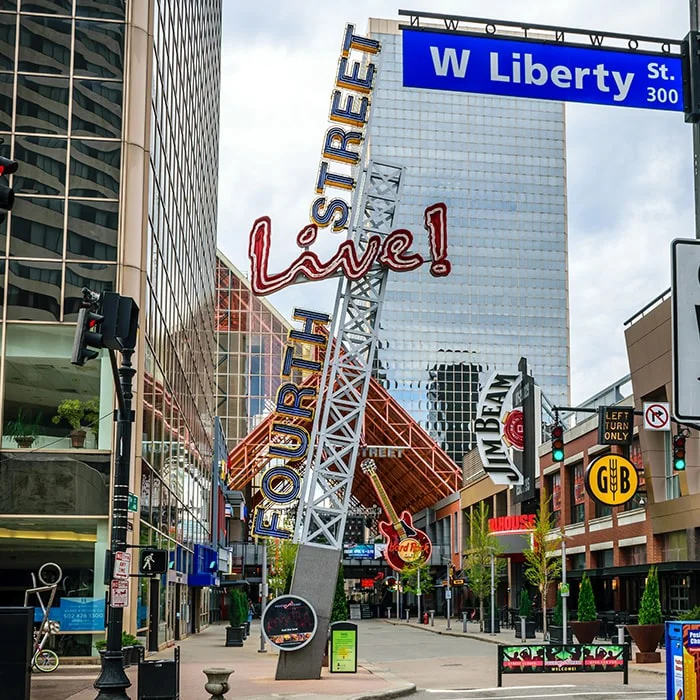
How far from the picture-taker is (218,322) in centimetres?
11338

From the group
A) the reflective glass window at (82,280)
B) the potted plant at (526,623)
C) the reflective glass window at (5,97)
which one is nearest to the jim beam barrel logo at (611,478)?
the potted plant at (526,623)

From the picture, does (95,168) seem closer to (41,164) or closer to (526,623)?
(41,164)

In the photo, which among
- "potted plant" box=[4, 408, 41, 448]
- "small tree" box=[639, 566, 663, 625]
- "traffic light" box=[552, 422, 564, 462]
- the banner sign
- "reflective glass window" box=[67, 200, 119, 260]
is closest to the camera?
the banner sign

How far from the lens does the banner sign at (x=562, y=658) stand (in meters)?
25.6

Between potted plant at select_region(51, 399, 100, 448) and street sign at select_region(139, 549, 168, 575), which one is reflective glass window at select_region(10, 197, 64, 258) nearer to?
potted plant at select_region(51, 399, 100, 448)

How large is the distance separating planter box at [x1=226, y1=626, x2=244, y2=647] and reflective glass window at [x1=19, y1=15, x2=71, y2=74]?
2257 centimetres

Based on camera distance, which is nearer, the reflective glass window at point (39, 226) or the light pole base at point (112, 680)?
the light pole base at point (112, 680)

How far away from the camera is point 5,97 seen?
33.1 meters

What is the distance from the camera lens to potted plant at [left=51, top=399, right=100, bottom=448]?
104 feet

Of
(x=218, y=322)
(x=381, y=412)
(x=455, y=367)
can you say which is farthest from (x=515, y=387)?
(x=455, y=367)

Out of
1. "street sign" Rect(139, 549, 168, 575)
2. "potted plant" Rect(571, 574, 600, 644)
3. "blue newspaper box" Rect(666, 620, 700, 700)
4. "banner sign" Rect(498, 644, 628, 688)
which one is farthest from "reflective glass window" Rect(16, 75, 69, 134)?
"blue newspaper box" Rect(666, 620, 700, 700)

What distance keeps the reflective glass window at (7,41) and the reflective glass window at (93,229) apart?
468cm

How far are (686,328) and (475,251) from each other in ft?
567

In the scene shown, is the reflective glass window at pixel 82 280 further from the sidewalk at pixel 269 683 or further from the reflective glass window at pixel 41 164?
the sidewalk at pixel 269 683
